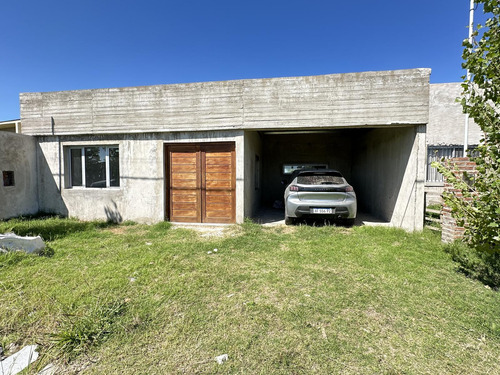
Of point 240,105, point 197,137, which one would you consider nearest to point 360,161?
point 240,105

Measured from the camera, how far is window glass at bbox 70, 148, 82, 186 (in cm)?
701

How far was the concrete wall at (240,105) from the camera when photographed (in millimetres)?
5531

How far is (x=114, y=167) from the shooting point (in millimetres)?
6820

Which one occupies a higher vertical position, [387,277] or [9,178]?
[9,178]

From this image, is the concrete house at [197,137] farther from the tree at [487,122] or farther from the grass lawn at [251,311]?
the tree at [487,122]

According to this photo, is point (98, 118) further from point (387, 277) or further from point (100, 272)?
point (387, 277)

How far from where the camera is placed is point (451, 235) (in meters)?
4.44

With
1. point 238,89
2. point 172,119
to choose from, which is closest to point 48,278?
point 172,119

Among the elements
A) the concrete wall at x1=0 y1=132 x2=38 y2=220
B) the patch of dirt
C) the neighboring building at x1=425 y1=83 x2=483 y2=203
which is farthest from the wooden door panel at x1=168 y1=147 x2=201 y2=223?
the neighboring building at x1=425 y1=83 x2=483 y2=203

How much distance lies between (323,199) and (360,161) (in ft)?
14.8

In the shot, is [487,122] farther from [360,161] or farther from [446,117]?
[446,117]

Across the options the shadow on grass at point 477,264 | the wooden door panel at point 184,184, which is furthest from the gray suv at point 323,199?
the wooden door panel at point 184,184

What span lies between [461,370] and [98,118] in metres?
8.46

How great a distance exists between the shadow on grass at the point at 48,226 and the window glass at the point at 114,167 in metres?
1.23
